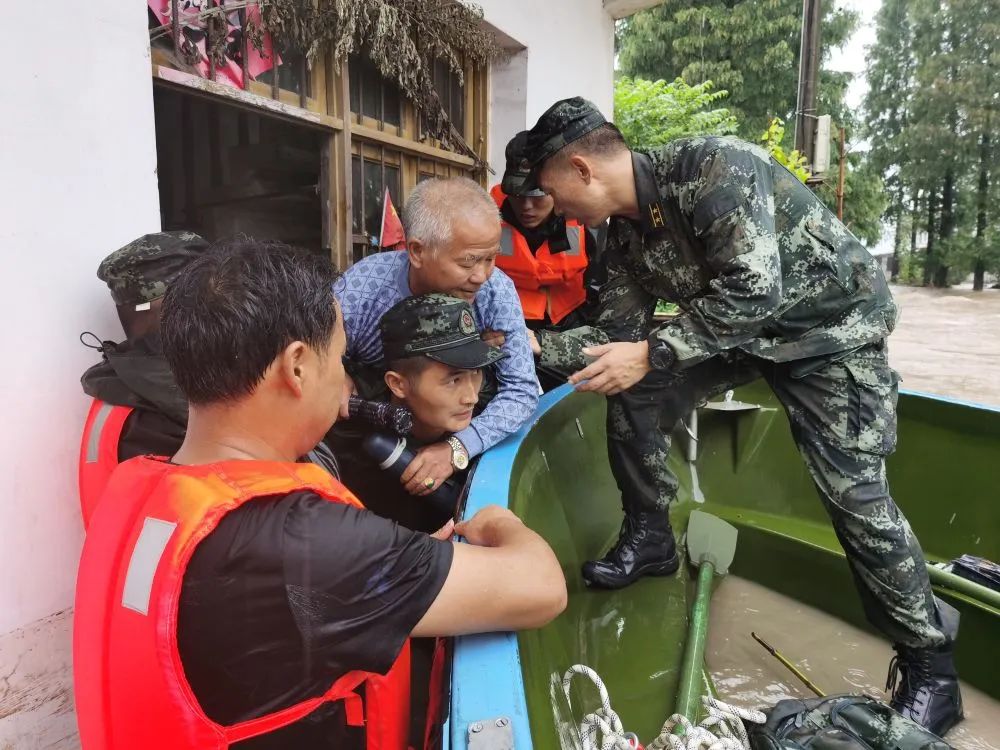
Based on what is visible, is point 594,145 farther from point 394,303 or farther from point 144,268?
point 144,268

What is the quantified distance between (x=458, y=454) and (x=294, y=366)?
819 mm

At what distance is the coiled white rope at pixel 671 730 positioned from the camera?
1.11 meters

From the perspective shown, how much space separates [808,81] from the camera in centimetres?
646

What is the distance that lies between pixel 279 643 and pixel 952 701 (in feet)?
6.14

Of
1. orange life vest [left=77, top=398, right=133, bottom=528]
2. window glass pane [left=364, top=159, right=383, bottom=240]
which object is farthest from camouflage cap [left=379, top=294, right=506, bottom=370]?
window glass pane [left=364, top=159, right=383, bottom=240]

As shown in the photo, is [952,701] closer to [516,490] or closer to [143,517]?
[516,490]

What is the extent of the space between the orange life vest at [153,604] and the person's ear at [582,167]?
133 centimetres

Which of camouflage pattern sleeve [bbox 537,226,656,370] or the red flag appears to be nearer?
camouflage pattern sleeve [bbox 537,226,656,370]

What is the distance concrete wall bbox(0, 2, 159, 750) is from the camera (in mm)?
1533

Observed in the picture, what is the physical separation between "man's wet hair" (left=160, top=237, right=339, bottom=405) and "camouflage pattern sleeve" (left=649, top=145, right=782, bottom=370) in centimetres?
118

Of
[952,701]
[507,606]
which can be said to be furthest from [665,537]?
[507,606]

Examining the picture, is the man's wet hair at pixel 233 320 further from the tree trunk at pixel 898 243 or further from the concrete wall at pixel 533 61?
the tree trunk at pixel 898 243

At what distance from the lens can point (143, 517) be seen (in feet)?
2.54

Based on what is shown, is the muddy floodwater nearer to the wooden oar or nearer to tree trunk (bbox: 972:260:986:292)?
the wooden oar
